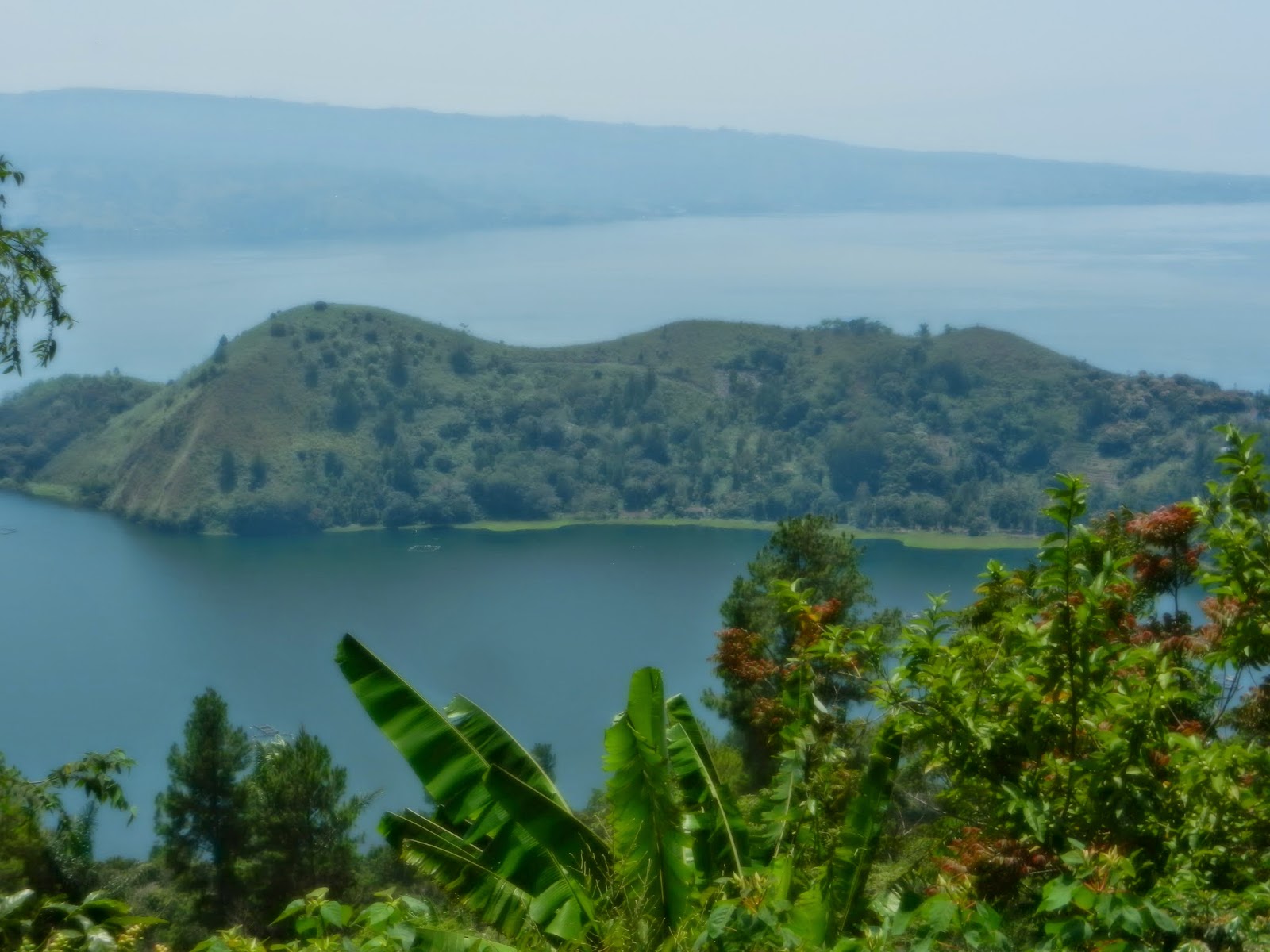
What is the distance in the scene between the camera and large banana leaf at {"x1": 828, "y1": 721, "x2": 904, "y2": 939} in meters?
2.41

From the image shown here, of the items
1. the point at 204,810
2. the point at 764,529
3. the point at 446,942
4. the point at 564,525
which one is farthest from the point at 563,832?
the point at 564,525

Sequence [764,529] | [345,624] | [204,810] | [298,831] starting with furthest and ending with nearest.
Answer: [764,529], [345,624], [204,810], [298,831]

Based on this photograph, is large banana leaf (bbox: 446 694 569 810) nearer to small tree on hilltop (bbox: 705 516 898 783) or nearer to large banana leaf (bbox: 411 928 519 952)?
large banana leaf (bbox: 411 928 519 952)

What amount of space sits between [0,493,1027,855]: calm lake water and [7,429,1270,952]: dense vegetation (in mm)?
16831

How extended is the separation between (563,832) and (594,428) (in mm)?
48944

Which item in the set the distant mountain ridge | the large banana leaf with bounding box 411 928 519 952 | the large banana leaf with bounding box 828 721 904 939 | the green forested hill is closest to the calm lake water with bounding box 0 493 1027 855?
the green forested hill

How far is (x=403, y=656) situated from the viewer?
29.2 meters

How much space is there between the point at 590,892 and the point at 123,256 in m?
74.0

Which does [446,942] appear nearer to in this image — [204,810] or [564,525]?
[204,810]

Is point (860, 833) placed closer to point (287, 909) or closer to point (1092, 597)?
point (1092, 597)

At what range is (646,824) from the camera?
7.89 feet

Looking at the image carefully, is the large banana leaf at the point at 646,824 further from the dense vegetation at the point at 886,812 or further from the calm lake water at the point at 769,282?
the calm lake water at the point at 769,282

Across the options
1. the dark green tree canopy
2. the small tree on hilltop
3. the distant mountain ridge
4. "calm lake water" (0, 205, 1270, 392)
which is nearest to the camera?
the dark green tree canopy

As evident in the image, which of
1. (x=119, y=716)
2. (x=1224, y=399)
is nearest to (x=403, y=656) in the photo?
(x=119, y=716)
